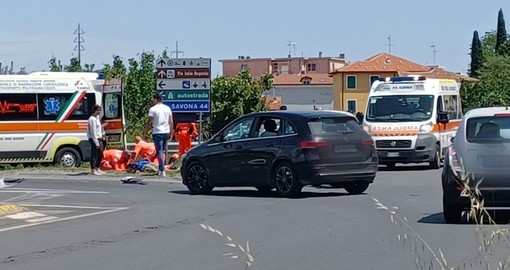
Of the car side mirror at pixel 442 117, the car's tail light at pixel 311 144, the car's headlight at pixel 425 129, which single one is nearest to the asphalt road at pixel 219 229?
the car's tail light at pixel 311 144

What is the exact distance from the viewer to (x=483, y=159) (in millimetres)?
12812

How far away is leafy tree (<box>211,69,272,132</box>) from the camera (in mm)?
61625

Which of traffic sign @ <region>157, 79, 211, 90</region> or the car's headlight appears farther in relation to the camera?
the car's headlight

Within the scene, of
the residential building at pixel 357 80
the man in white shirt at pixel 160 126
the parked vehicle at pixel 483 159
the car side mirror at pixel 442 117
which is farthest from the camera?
the residential building at pixel 357 80

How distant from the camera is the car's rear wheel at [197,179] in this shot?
62.8ft

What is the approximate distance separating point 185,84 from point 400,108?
20.0ft

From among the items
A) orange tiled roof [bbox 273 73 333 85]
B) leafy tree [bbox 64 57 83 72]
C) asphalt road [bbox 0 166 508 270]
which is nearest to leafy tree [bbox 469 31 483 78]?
orange tiled roof [bbox 273 73 333 85]

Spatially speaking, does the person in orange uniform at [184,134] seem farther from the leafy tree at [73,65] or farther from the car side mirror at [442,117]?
the leafy tree at [73,65]

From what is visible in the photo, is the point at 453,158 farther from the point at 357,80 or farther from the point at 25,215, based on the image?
the point at 357,80

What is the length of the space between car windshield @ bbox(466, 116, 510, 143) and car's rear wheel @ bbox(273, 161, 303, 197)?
4.78 meters

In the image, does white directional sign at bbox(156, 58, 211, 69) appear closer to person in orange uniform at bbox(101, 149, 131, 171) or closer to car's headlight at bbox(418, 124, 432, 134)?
person in orange uniform at bbox(101, 149, 131, 171)

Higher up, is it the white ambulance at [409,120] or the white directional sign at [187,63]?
the white directional sign at [187,63]

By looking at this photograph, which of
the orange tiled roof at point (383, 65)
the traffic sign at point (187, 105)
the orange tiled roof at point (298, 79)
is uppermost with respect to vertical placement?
the orange tiled roof at point (383, 65)

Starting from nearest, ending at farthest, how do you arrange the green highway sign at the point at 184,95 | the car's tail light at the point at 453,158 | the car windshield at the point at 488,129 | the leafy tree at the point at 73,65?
the car's tail light at the point at 453,158 < the car windshield at the point at 488,129 < the green highway sign at the point at 184,95 < the leafy tree at the point at 73,65
